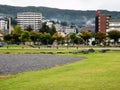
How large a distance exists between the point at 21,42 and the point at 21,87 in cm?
14654

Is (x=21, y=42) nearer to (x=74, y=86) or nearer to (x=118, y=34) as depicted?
(x=118, y=34)

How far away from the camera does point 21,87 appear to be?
23.0 meters

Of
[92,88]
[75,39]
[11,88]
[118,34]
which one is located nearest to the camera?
[92,88]

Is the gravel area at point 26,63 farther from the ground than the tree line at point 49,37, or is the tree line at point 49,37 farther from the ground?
the tree line at point 49,37

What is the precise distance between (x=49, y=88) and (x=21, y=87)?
1.88m

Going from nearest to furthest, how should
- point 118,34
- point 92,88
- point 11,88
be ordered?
point 92,88
point 11,88
point 118,34

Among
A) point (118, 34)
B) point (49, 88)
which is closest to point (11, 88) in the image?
point (49, 88)

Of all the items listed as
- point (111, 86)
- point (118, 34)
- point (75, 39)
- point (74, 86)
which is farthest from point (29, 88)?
point (75, 39)

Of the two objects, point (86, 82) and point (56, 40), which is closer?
point (86, 82)

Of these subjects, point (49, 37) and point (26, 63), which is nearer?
point (26, 63)

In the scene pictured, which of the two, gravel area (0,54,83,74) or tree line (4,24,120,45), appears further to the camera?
tree line (4,24,120,45)

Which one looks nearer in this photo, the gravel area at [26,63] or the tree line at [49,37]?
the gravel area at [26,63]

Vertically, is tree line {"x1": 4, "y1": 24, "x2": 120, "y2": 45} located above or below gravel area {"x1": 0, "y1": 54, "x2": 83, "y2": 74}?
above

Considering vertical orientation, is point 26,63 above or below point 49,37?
below
